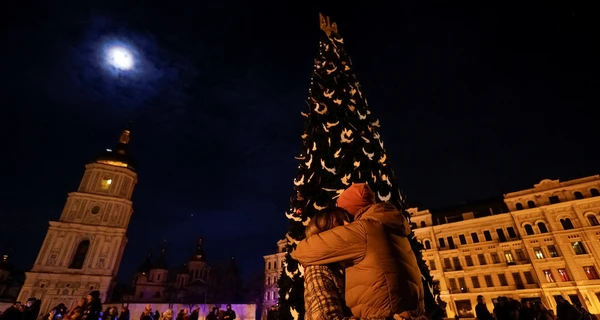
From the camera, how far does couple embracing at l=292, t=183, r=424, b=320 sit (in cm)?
170

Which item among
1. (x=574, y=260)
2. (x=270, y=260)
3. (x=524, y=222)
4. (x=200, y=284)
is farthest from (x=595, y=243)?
(x=200, y=284)

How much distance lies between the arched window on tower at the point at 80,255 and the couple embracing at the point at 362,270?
48.0 metres

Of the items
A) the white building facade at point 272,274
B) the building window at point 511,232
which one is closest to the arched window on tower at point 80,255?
the white building facade at point 272,274

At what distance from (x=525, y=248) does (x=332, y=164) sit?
31.8 m

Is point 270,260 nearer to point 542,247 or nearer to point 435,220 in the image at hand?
point 435,220

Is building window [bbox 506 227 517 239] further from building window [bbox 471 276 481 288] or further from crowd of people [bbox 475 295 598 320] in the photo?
crowd of people [bbox 475 295 598 320]

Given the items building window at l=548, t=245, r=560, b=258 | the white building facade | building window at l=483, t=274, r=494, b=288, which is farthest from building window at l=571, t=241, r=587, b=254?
the white building facade

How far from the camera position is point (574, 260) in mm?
24141

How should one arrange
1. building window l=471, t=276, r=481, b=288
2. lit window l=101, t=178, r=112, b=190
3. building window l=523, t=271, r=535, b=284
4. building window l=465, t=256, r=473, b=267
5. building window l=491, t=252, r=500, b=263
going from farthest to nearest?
lit window l=101, t=178, r=112, b=190, building window l=465, t=256, r=473, b=267, building window l=491, t=252, r=500, b=263, building window l=471, t=276, r=481, b=288, building window l=523, t=271, r=535, b=284

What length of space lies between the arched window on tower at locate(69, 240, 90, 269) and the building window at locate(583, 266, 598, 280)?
192ft

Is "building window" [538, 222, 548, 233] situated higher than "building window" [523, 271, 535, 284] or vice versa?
"building window" [538, 222, 548, 233]

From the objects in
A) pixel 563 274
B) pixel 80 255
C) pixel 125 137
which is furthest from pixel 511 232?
pixel 125 137

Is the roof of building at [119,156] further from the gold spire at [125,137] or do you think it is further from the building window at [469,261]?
the building window at [469,261]

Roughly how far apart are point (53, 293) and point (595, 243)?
197ft
